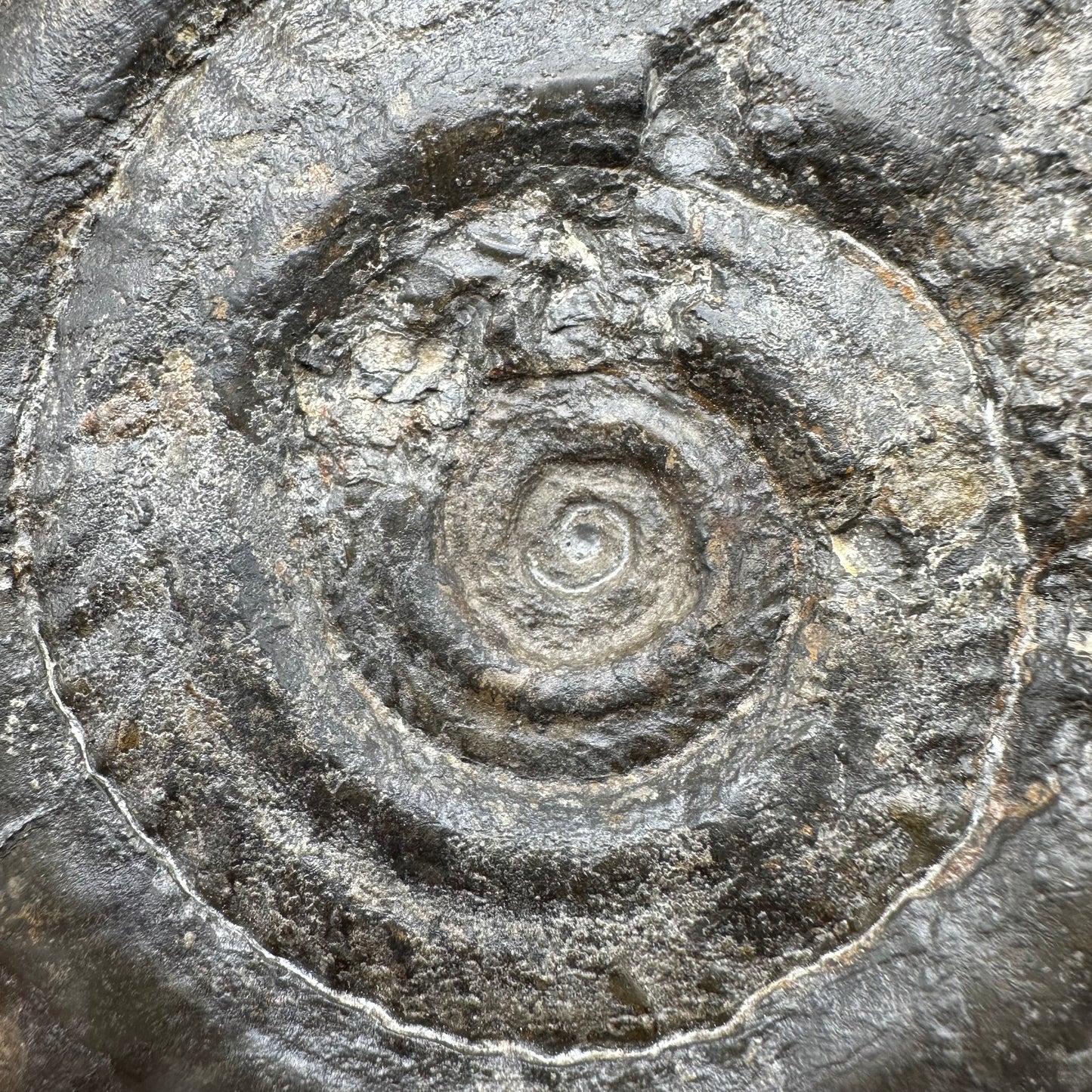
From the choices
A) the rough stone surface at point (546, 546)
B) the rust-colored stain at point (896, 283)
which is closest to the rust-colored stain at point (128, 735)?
the rough stone surface at point (546, 546)

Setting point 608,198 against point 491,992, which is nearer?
point 608,198

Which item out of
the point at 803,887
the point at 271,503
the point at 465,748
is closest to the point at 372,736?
the point at 465,748

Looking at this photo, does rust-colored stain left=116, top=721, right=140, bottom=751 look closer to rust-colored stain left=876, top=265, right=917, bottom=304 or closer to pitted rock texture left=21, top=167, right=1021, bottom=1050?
pitted rock texture left=21, top=167, right=1021, bottom=1050

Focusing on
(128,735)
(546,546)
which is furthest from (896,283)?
(128,735)

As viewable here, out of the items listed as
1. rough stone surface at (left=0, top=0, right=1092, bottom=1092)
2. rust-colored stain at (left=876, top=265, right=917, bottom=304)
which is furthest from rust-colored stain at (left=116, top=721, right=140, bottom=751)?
rust-colored stain at (left=876, top=265, right=917, bottom=304)

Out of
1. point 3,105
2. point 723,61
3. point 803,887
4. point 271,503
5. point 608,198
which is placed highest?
point 723,61

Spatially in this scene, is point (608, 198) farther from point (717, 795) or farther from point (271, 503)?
point (717, 795)

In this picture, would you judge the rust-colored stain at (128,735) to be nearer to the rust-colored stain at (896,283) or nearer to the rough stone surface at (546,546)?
the rough stone surface at (546,546)

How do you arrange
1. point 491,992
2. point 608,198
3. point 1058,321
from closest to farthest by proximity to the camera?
point 1058,321 < point 608,198 < point 491,992
